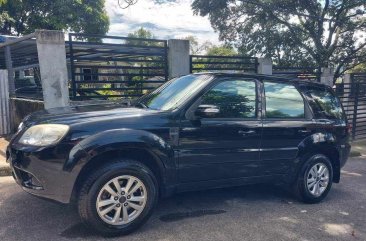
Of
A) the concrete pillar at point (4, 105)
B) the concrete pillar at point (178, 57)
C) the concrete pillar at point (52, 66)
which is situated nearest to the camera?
the concrete pillar at point (52, 66)

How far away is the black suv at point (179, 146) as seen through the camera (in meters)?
3.46

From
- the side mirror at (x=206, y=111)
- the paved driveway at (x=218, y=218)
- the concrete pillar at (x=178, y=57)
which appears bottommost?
the paved driveway at (x=218, y=218)

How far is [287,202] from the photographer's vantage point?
16.3ft

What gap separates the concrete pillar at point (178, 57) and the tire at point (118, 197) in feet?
17.1

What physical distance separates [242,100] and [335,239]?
6.11 feet

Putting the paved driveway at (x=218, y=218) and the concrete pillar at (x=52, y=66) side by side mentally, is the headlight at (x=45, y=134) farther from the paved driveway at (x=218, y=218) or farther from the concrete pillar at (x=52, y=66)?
the concrete pillar at (x=52, y=66)

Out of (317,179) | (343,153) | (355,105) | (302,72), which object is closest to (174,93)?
(317,179)

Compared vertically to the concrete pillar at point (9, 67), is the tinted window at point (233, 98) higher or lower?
lower

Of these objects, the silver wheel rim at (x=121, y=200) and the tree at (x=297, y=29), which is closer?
the silver wheel rim at (x=121, y=200)

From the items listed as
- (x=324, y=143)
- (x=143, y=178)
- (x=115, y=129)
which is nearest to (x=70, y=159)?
(x=115, y=129)

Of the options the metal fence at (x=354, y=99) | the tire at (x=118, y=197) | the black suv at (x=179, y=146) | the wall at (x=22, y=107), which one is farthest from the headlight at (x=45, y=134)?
the metal fence at (x=354, y=99)

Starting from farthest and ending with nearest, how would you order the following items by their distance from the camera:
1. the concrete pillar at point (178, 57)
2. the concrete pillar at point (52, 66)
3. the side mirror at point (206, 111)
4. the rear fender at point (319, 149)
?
the concrete pillar at point (178, 57) < the concrete pillar at point (52, 66) < the rear fender at point (319, 149) < the side mirror at point (206, 111)

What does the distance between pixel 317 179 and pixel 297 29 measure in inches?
622

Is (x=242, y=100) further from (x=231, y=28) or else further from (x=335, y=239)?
(x=231, y=28)
